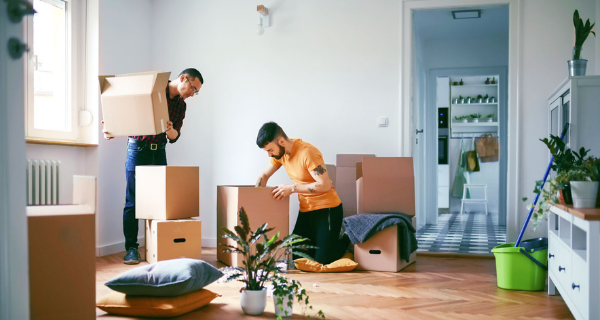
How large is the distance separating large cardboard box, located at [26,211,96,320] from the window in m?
1.90

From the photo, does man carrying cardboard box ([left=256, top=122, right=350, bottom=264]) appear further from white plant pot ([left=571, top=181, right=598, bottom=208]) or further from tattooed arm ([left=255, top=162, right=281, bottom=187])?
white plant pot ([left=571, top=181, right=598, bottom=208])

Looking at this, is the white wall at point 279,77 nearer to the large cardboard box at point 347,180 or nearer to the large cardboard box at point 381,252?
the large cardboard box at point 347,180

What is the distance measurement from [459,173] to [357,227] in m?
5.13

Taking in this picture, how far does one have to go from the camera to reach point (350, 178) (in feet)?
12.7

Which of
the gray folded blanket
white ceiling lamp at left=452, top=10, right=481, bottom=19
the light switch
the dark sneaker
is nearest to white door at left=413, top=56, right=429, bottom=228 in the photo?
white ceiling lamp at left=452, top=10, right=481, bottom=19

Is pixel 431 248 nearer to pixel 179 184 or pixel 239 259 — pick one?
pixel 239 259

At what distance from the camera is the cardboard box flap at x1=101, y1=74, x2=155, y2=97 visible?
3.04 meters

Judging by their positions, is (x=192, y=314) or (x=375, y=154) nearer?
(x=192, y=314)

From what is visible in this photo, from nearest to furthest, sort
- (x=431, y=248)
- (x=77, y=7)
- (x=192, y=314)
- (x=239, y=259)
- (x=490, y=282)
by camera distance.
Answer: (x=192, y=314), (x=490, y=282), (x=239, y=259), (x=77, y=7), (x=431, y=248)

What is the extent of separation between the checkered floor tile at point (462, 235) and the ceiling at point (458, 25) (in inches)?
91.1

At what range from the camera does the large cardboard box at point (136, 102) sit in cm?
304

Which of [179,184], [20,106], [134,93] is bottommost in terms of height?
[179,184]

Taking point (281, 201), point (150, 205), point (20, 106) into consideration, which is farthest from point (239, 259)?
point (20, 106)

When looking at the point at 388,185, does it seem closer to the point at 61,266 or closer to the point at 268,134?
the point at 268,134
